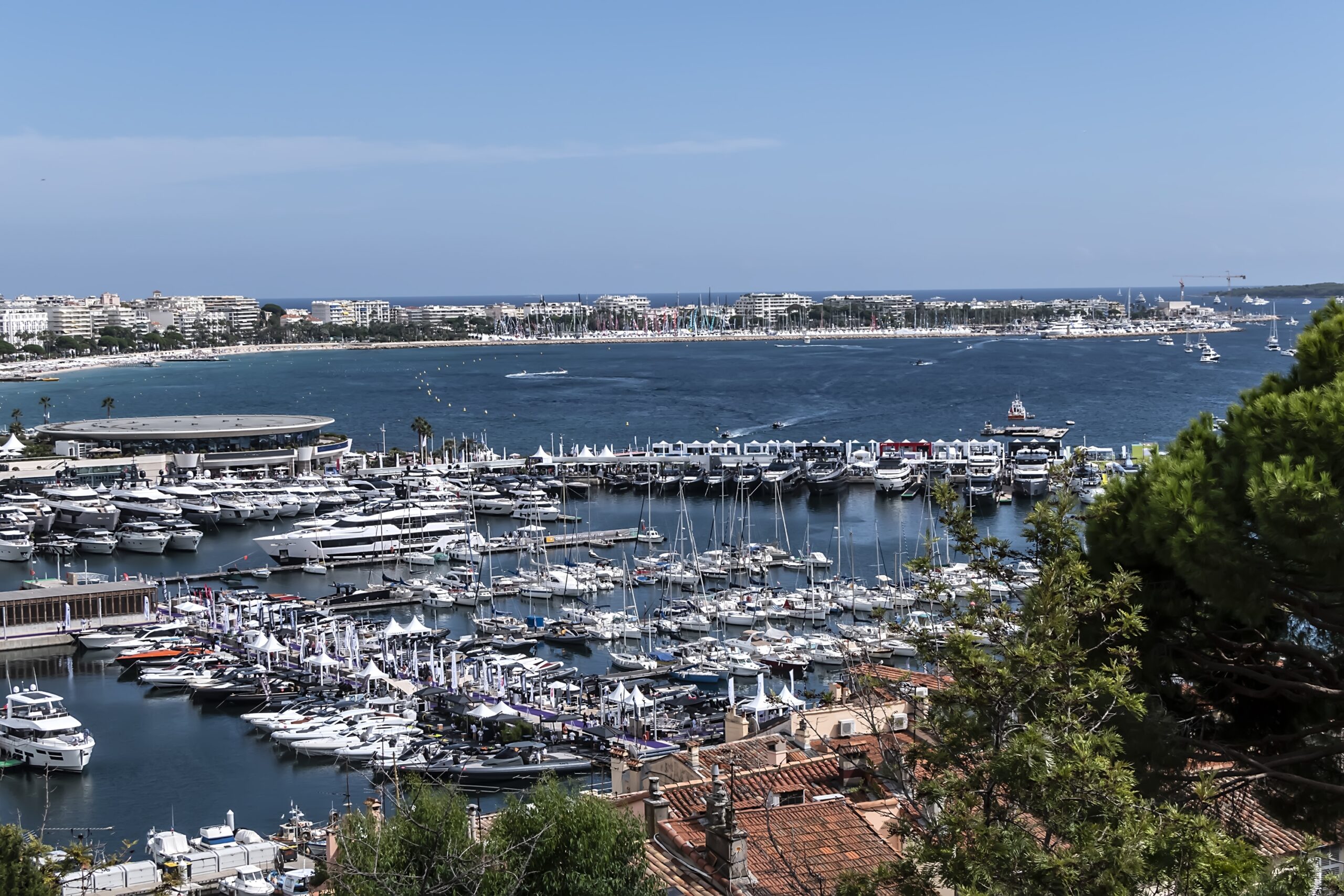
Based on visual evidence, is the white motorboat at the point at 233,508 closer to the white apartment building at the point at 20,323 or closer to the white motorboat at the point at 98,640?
the white motorboat at the point at 98,640

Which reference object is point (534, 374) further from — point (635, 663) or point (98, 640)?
point (635, 663)

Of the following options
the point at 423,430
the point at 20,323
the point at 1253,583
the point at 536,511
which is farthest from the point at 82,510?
the point at 20,323

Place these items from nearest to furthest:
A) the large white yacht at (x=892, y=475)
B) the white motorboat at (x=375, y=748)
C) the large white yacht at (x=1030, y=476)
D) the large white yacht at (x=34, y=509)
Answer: the white motorboat at (x=375, y=748) → the large white yacht at (x=34, y=509) → the large white yacht at (x=1030, y=476) → the large white yacht at (x=892, y=475)

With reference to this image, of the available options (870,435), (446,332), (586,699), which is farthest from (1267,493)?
(446,332)

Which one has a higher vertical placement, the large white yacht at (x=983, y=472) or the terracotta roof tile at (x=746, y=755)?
the terracotta roof tile at (x=746, y=755)

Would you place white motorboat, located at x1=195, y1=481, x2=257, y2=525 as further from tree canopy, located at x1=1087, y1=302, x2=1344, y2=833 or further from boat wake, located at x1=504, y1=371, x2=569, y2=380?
boat wake, located at x1=504, y1=371, x2=569, y2=380

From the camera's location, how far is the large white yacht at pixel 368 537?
3062 cm

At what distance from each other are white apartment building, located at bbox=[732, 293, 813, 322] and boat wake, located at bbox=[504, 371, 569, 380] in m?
63.1

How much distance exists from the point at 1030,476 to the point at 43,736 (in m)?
30.2

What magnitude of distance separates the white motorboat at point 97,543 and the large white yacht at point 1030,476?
77.9 ft

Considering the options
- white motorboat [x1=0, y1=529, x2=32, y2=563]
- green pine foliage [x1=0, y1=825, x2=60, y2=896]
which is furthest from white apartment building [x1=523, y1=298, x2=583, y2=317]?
green pine foliage [x1=0, y1=825, x2=60, y2=896]

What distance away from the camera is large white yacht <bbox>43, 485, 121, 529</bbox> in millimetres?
33656

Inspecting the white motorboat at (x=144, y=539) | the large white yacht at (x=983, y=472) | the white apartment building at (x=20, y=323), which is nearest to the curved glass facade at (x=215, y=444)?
the white motorboat at (x=144, y=539)

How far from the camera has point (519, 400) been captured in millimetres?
70875
